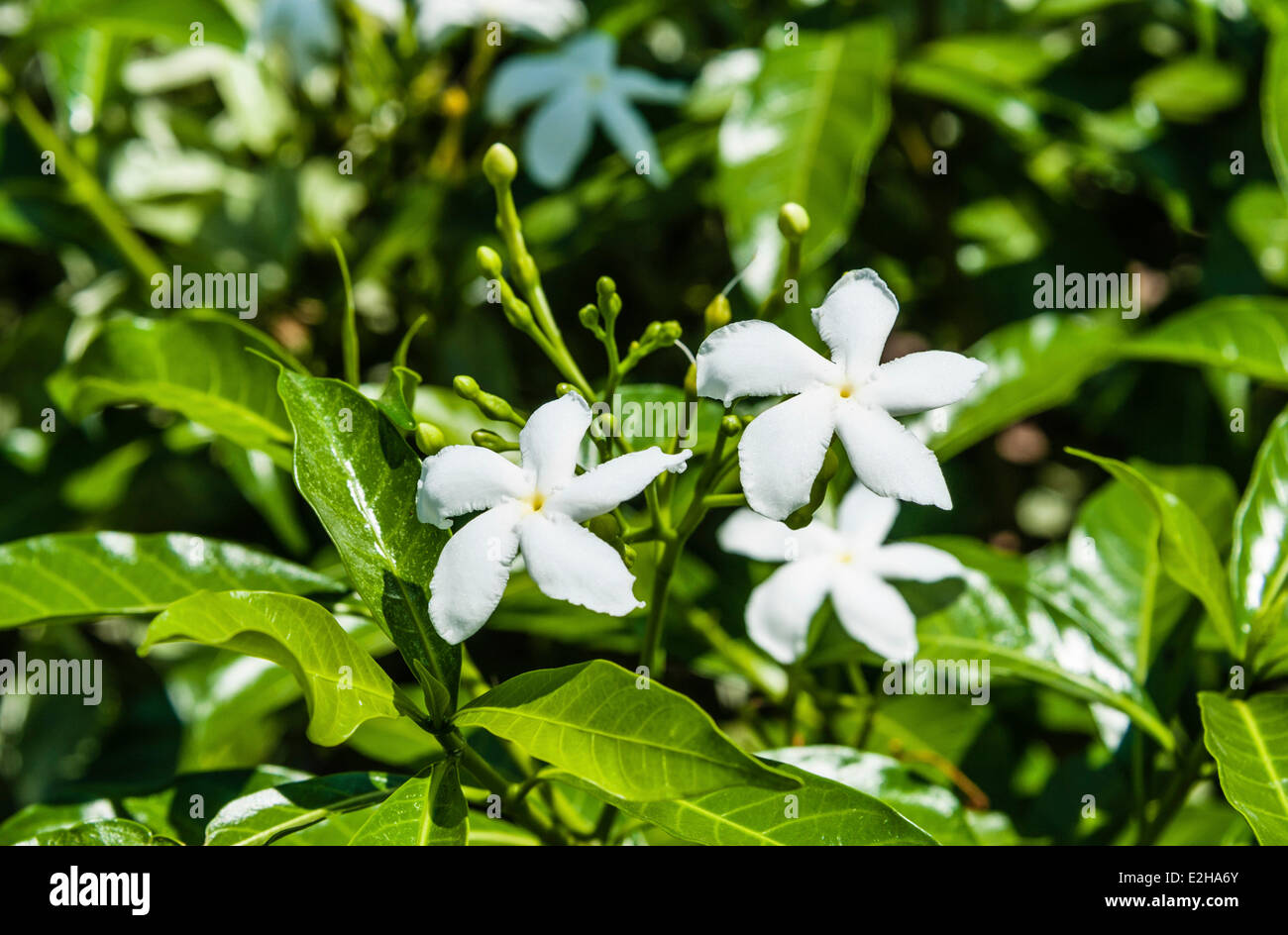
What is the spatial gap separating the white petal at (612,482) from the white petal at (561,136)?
1.00 metres

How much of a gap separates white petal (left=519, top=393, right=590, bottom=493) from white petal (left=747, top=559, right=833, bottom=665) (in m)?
0.48

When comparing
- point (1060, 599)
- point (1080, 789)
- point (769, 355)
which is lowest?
point (1080, 789)

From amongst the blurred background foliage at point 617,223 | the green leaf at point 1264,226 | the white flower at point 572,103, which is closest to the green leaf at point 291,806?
the blurred background foliage at point 617,223

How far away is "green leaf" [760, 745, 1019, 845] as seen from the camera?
1.19 m

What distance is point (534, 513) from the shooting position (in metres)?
0.93

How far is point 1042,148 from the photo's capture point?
6.65 ft

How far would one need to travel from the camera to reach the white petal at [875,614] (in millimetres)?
1266

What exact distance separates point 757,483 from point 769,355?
0.42 feet

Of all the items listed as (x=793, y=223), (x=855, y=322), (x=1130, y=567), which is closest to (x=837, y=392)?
(x=855, y=322)

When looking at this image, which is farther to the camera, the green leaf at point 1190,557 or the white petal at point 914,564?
the white petal at point 914,564

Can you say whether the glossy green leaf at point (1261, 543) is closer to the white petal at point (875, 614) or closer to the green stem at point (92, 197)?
the white petal at point (875, 614)

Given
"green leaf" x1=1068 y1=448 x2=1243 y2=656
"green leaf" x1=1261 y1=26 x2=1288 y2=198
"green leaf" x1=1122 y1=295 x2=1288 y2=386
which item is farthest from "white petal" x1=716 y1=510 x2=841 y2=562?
"green leaf" x1=1261 y1=26 x2=1288 y2=198

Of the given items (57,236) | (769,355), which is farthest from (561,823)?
(57,236)
